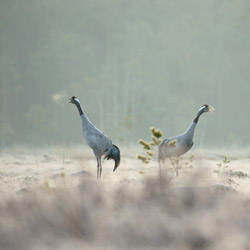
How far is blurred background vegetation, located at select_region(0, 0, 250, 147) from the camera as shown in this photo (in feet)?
121

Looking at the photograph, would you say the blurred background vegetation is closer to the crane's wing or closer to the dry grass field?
the crane's wing

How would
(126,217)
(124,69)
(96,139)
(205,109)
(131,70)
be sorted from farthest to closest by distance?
(124,69) < (131,70) < (205,109) < (96,139) < (126,217)

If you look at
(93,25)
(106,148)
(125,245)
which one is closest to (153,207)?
(125,245)

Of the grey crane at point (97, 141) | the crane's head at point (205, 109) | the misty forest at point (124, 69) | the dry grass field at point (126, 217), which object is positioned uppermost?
the misty forest at point (124, 69)

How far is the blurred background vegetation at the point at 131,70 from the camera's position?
36938 millimetres


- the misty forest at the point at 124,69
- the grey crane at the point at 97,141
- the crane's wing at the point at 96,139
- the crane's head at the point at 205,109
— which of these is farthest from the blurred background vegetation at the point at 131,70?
the crane's wing at the point at 96,139

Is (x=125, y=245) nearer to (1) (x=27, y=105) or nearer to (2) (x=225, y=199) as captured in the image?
(2) (x=225, y=199)

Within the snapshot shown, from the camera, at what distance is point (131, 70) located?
37125mm

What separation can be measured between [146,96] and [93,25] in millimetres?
8425

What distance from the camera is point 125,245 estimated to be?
418cm

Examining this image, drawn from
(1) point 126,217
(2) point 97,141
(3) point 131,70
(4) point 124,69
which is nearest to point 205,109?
(2) point 97,141

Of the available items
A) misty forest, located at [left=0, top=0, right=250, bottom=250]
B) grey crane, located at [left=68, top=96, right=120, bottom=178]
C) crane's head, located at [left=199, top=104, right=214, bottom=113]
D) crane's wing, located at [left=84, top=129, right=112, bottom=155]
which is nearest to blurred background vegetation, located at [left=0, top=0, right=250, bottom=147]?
misty forest, located at [left=0, top=0, right=250, bottom=250]

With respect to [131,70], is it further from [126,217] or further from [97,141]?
[126,217]

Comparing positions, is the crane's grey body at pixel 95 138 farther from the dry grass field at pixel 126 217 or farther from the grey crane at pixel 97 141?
the dry grass field at pixel 126 217
